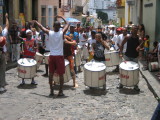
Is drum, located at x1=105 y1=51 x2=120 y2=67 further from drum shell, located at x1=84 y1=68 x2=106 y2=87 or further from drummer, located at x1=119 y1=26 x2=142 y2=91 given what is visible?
drum shell, located at x1=84 y1=68 x2=106 y2=87

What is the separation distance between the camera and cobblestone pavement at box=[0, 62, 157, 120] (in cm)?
705

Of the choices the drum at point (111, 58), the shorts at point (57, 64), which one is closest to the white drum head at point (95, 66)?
the shorts at point (57, 64)

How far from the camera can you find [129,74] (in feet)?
30.6

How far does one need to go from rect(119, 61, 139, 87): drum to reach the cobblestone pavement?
266 millimetres

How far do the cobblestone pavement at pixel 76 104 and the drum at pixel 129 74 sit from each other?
0.27 meters

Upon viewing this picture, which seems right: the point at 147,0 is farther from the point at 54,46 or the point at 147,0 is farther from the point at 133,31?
the point at 54,46

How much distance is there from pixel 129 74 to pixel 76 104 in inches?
78.0

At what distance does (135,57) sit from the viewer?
10.1 meters

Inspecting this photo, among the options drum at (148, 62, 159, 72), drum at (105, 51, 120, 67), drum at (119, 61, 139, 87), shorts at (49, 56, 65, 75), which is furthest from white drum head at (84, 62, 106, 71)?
drum at (148, 62, 159, 72)

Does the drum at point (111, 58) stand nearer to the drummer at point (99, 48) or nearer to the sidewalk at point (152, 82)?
the sidewalk at point (152, 82)

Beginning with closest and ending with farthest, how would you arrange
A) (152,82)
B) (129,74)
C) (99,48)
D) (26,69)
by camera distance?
(129,74) < (26,69) < (99,48) < (152,82)

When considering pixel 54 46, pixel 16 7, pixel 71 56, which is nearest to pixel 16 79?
pixel 71 56

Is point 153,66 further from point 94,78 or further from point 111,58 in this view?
point 94,78

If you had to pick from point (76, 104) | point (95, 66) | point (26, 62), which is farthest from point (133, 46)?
point (26, 62)
